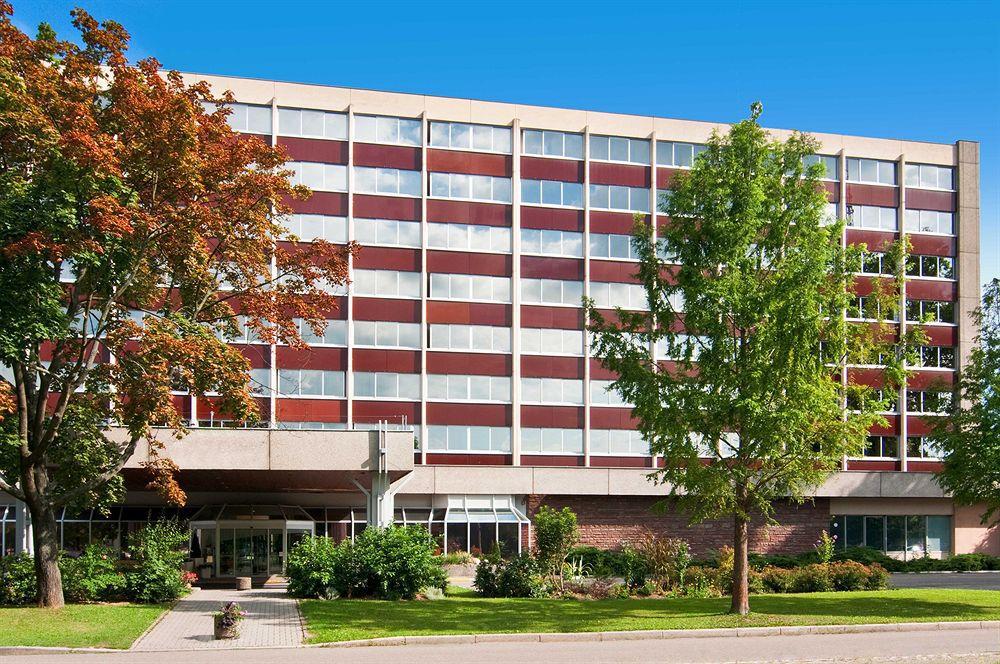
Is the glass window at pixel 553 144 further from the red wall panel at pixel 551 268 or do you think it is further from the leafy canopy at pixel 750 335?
the leafy canopy at pixel 750 335

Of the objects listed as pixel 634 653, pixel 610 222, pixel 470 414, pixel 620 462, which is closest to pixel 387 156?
pixel 610 222

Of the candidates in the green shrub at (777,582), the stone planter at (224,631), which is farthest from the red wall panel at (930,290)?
the stone planter at (224,631)

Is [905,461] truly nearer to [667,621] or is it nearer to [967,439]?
[967,439]

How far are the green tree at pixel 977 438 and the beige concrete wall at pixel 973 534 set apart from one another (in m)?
29.4

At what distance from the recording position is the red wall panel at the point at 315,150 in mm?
50500

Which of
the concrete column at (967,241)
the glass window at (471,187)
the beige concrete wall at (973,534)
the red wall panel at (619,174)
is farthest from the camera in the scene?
the concrete column at (967,241)

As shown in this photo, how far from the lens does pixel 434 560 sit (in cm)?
3044

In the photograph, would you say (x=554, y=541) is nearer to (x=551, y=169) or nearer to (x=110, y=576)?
(x=110, y=576)

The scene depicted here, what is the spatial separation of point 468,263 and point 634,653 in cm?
3377

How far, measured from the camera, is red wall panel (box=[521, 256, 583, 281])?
52.8 meters

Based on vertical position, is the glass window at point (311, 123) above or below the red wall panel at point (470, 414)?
above

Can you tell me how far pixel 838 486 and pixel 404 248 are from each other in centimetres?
2549

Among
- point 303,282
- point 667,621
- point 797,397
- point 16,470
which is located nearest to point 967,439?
point 797,397

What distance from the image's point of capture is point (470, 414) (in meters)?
51.1
